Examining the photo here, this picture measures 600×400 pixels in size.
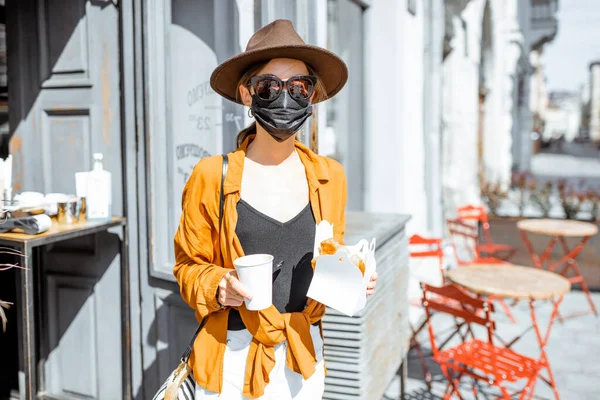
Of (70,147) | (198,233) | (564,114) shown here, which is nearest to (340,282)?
(198,233)

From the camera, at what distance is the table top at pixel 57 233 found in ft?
8.00

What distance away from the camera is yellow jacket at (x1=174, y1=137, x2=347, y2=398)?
1.77m

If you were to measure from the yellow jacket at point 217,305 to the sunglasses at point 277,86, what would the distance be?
9.5 inches

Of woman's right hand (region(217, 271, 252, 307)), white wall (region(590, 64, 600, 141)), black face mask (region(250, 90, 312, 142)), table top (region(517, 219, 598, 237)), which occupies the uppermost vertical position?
white wall (region(590, 64, 600, 141))

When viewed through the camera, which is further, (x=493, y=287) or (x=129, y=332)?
(x=493, y=287)

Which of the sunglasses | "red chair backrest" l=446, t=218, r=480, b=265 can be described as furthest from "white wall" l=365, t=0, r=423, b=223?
the sunglasses

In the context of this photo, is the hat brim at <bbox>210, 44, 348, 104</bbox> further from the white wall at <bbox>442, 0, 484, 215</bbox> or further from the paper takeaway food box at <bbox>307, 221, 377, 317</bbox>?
the white wall at <bbox>442, 0, 484, 215</bbox>

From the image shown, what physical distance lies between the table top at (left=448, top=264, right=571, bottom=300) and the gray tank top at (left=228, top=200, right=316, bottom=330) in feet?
7.85

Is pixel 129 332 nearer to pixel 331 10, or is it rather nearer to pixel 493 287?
pixel 493 287

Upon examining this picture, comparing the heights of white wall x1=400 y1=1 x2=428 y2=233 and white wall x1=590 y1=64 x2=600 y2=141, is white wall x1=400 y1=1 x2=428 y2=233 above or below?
below

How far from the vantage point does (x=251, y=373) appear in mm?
1785

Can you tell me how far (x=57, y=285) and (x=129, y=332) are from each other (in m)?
0.59

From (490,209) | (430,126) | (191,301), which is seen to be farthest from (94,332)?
(490,209)

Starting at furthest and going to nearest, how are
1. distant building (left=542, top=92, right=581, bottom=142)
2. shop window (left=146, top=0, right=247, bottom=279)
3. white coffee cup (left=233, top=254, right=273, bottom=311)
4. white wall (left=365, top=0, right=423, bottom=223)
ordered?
1. distant building (left=542, top=92, right=581, bottom=142)
2. white wall (left=365, top=0, right=423, bottom=223)
3. shop window (left=146, top=0, right=247, bottom=279)
4. white coffee cup (left=233, top=254, right=273, bottom=311)
